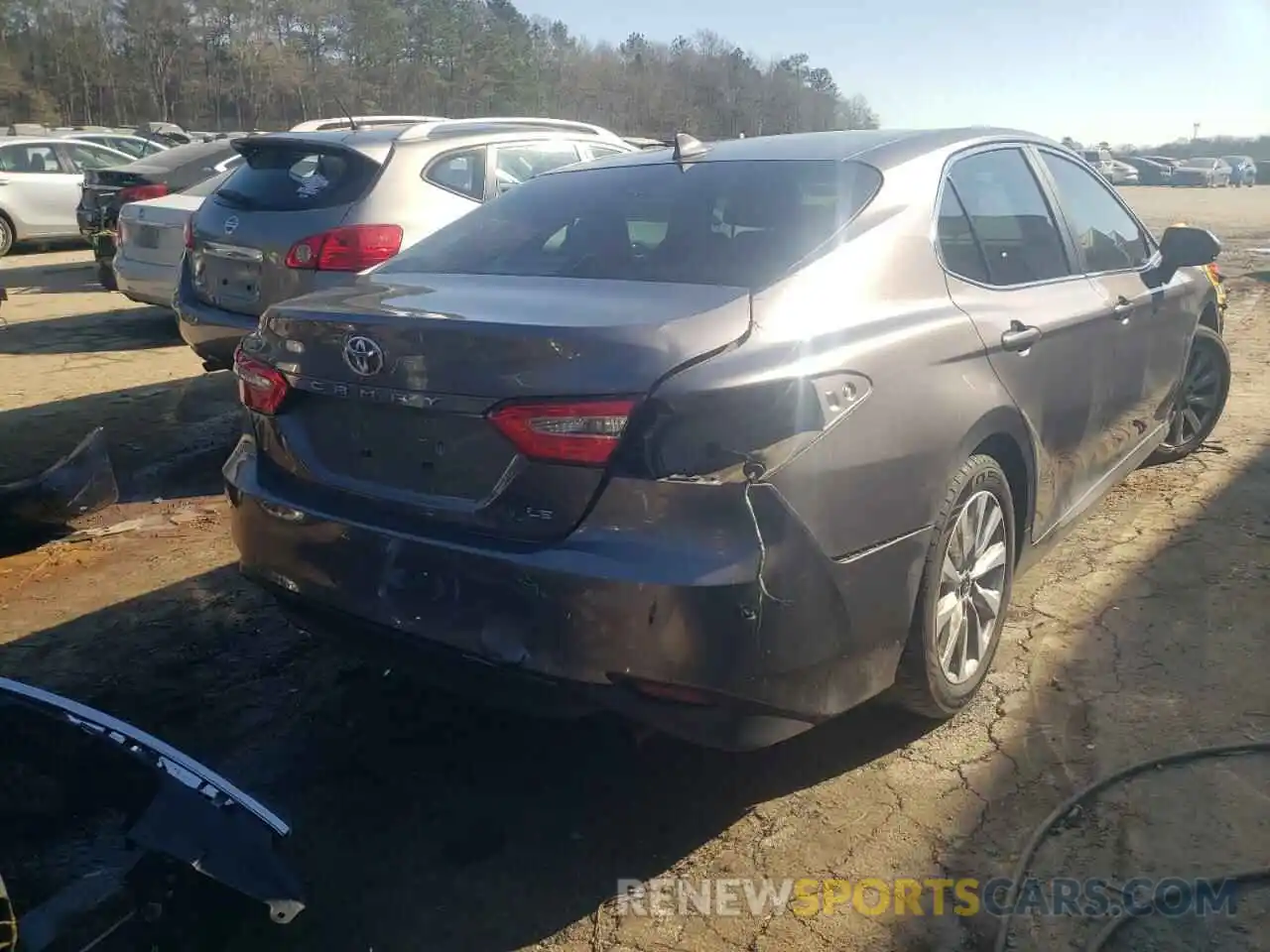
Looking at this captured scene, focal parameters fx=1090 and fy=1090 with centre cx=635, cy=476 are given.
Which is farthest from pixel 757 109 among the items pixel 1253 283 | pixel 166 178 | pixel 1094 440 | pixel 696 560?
pixel 696 560

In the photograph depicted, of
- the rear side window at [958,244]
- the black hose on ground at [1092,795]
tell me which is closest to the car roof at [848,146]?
the rear side window at [958,244]

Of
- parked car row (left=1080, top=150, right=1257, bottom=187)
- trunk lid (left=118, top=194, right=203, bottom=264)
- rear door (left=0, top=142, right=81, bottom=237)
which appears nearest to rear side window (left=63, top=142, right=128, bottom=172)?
rear door (left=0, top=142, right=81, bottom=237)

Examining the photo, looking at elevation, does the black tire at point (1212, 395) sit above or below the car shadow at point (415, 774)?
above

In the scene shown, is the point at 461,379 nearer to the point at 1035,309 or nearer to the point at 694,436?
the point at 694,436

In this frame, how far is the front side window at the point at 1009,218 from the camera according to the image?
3346mm

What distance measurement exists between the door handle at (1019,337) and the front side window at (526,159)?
3443mm

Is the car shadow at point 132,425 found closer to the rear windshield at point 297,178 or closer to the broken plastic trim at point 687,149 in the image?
the rear windshield at point 297,178

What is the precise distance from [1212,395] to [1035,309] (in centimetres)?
286

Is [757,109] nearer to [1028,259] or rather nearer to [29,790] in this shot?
[1028,259]

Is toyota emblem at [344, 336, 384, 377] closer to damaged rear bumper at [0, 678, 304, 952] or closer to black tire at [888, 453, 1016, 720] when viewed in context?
damaged rear bumper at [0, 678, 304, 952]

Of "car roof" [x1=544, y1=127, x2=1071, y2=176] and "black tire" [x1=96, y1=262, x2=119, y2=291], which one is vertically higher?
"car roof" [x1=544, y1=127, x2=1071, y2=176]

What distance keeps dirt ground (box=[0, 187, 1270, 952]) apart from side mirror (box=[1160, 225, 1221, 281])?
111 centimetres

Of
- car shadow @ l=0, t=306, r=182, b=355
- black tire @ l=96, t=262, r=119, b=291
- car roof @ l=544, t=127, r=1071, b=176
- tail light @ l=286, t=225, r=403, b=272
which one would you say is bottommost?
car shadow @ l=0, t=306, r=182, b=355

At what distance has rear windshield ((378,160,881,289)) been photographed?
110 inches
